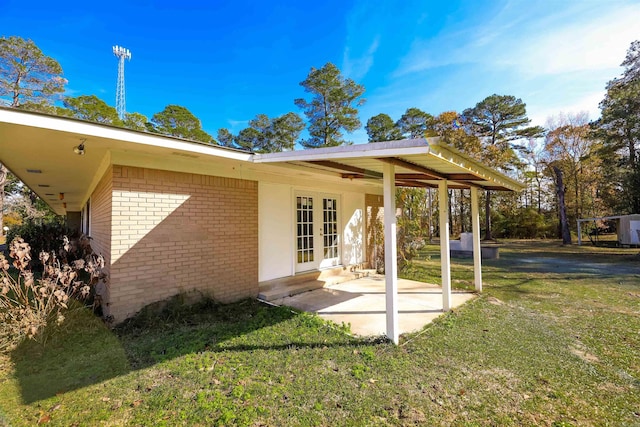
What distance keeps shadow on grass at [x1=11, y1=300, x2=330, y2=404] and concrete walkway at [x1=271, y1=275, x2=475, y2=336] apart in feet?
1.87

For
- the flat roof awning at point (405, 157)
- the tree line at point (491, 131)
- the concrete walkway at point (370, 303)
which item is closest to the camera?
the flat roof awning at point (405, 157)

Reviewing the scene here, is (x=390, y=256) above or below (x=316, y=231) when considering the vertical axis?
below

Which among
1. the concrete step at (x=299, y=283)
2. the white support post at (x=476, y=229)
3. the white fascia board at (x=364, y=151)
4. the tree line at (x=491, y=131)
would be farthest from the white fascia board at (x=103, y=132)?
the tree line at (x=491, y=131)

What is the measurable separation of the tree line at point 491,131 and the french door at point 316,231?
11.2 metres

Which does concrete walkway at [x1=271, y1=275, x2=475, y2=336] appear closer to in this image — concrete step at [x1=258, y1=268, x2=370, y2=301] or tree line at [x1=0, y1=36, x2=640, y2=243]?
concrete step at [x1=258, y1=268, x2=370, y2=301]

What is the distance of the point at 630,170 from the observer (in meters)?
19.4

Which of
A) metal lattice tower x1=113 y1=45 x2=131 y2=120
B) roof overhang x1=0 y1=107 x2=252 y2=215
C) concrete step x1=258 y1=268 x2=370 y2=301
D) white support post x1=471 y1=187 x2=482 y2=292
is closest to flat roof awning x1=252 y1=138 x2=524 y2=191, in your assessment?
white support post x1=471 y1=187 x2=482 y2=292

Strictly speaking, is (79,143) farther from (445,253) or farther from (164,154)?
Answer: (445,253)

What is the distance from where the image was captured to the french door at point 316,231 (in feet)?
23.7

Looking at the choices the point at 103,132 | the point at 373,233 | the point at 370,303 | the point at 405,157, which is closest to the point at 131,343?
the point at 103,132

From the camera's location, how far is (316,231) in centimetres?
761

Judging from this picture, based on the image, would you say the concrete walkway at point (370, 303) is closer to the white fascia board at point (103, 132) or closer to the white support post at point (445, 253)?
the white support post at point (445, 253)

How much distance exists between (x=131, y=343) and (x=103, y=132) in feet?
9.60

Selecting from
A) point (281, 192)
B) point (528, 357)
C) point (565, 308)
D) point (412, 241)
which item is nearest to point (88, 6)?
point (281, 192)
